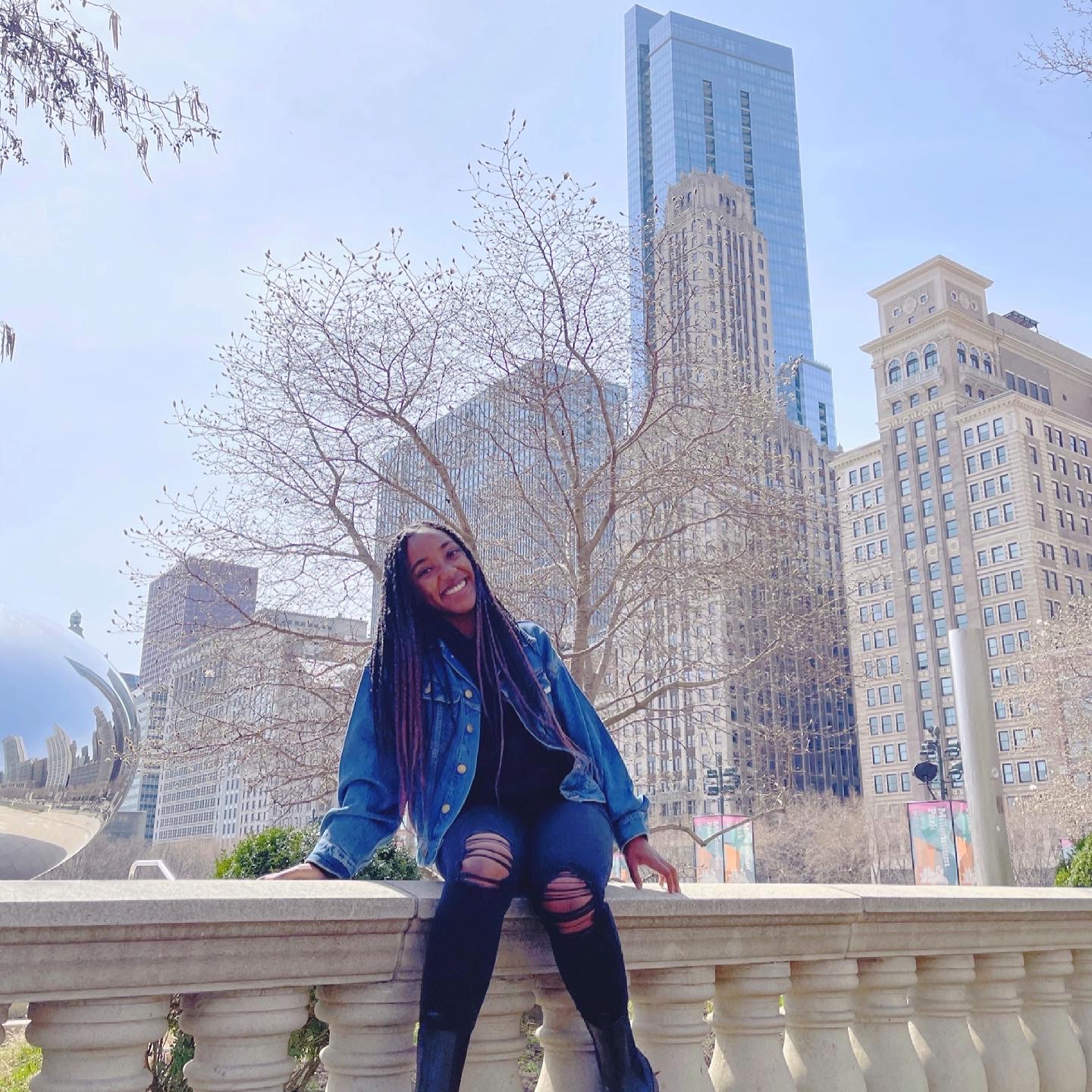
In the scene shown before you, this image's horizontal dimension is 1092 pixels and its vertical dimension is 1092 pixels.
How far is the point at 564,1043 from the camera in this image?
7.66 ft

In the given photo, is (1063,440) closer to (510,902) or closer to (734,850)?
(734,850)

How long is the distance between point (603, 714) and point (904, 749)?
77651 millimetres

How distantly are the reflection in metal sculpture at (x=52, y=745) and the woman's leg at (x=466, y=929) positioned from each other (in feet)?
7.00

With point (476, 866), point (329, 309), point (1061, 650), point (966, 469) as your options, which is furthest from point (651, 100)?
point (476, 866)

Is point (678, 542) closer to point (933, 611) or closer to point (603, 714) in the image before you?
point (603, 714)

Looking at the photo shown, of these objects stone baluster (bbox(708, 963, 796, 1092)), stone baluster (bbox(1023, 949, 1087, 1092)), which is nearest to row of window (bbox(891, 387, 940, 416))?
stone baluster (bbox(1023, 949, 1087, 1092))

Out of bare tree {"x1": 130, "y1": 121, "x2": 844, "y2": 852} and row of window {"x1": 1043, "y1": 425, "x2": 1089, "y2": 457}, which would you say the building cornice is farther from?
bare tree {"x1": 130, "y1": 121, "x2": 844, "y2": 852}

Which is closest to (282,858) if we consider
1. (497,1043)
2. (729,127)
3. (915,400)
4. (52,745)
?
(52,745)

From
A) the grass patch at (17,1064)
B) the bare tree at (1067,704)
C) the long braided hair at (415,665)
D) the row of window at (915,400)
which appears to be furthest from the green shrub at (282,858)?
the row of window at (915,400)

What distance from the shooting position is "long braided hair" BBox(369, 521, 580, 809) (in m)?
2.55

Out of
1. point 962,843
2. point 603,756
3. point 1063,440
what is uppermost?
point 1063,440

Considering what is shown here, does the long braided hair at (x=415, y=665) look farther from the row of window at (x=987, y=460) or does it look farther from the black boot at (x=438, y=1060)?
the row of window at (x=987, y=460)

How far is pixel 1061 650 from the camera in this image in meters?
29.6

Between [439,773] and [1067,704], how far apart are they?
35.3 m
